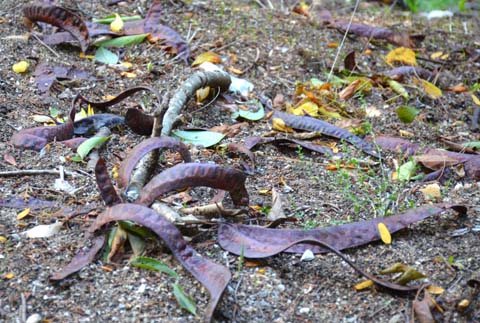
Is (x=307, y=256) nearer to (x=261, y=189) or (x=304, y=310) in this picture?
(x=304, y=310)

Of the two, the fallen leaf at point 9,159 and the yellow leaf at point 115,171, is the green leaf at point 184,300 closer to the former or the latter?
the yellow leaf at point 115,171

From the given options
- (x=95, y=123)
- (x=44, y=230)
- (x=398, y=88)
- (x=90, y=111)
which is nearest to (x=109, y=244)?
(x=44, y=230)

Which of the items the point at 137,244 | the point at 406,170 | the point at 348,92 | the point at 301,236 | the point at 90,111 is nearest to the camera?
the point at 137,244

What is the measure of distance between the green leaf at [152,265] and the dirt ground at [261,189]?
0.02m

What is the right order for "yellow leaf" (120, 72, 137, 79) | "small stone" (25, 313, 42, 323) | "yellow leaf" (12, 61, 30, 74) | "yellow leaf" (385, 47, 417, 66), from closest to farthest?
"small stone" (25, 313, 42, 323) < "yellow leaf" (12, 61, 30, 74) < "yellow leaf" (120, 72, 137, 79) < "yellow leaf" (385, 47, 417, 66)

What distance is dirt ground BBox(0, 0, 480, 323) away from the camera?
2090 millimetres

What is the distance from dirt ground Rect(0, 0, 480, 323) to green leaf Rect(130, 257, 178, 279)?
0.07 ft

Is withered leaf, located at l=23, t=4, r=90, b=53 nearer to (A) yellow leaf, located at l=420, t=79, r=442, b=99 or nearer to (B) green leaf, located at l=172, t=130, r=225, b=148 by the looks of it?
(B) green leaf, located at l=172, t=130, r=225, b=148

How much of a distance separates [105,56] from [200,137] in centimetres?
82

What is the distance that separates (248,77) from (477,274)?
5.72ft

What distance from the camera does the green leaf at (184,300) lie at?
203 centimetres

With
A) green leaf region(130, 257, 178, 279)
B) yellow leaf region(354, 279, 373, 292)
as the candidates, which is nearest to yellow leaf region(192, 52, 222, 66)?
green leaf region(130, 257, 178, 279)

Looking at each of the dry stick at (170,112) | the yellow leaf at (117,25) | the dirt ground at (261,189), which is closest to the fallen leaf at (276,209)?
the dirt ground at (261,189)

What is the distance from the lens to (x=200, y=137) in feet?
9.94
